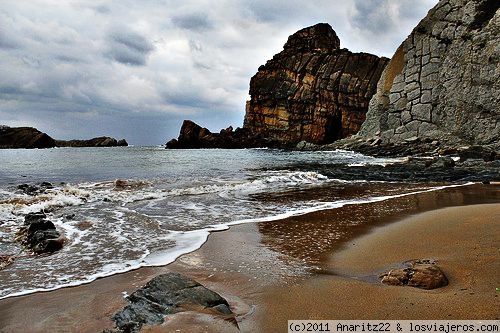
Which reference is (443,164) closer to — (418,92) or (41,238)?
(418,92)

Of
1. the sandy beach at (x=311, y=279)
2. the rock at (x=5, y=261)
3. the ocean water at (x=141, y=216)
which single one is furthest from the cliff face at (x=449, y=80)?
the rock at (x=5, y=261)

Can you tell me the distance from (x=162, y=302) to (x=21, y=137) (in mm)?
101605

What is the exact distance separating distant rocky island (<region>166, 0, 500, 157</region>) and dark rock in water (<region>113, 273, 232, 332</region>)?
2496cm

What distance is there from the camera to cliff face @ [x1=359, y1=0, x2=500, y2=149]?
94.8ft

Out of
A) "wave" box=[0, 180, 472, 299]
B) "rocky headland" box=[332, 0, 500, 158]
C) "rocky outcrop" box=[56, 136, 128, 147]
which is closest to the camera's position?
"wave" box=[0, 180, 472, 299]

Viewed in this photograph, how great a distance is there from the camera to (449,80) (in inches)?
1286

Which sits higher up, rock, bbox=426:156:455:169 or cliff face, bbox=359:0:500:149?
cliff face, bbox=359:0:500:149

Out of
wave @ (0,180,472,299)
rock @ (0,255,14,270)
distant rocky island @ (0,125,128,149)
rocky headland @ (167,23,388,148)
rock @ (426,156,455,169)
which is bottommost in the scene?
rock @ (0,255,14,270)

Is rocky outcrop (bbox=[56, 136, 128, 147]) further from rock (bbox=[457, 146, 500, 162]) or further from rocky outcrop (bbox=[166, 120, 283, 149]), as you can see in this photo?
rock (bbox=[457, 146, 500, 162])

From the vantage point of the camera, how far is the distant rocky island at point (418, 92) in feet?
96.1

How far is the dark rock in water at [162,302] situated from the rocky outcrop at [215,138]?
68.8 metres

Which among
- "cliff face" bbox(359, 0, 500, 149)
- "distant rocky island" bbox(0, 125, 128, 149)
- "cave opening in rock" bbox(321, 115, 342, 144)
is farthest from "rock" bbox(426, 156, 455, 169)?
"distant rocky island" bbox(0, 125, 128, 149)

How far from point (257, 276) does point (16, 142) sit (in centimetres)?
10204

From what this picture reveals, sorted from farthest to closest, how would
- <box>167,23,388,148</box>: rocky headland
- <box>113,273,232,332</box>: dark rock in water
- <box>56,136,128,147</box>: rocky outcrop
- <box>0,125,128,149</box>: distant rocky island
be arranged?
<box>56,136,128,147</box>: rocky outcrop, <box>0,125,128,149</box>: distant rocky island, <box>167,23,388,148</box>: rocky headland, <box>113,273,232,332</box>: dark rock in water
